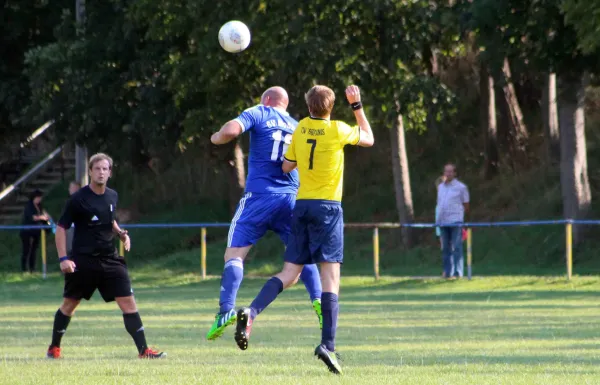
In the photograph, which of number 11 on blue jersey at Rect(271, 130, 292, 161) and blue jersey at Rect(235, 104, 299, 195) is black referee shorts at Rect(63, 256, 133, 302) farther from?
number 11 on blue jersey at Rect(271, 130, 292, 161)

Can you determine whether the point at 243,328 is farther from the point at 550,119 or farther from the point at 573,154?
the point at 550,119

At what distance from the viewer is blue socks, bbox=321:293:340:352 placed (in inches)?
376

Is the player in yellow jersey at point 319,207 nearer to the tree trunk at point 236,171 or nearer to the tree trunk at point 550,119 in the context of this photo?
the tree trunk at point 550,119

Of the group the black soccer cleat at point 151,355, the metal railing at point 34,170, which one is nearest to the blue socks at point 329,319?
the black soccer cleat at point 151,355

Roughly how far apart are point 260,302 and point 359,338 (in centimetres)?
344

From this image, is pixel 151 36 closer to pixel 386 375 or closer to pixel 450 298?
pixel 450 298

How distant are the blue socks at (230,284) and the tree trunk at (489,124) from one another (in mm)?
20726

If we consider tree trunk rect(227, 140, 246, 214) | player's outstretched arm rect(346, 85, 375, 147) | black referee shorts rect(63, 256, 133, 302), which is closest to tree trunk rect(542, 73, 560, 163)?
tree trunk rect(227, 140, 246, 214)

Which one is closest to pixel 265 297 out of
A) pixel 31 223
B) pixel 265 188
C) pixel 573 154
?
pixel 265 188

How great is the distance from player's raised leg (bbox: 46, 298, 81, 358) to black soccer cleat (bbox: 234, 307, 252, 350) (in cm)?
251

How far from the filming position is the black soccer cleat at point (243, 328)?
377 inches

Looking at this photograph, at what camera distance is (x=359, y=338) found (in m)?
13.1

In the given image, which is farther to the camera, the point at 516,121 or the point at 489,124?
the point at 516,121

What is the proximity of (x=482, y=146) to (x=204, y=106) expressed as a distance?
908 cm
